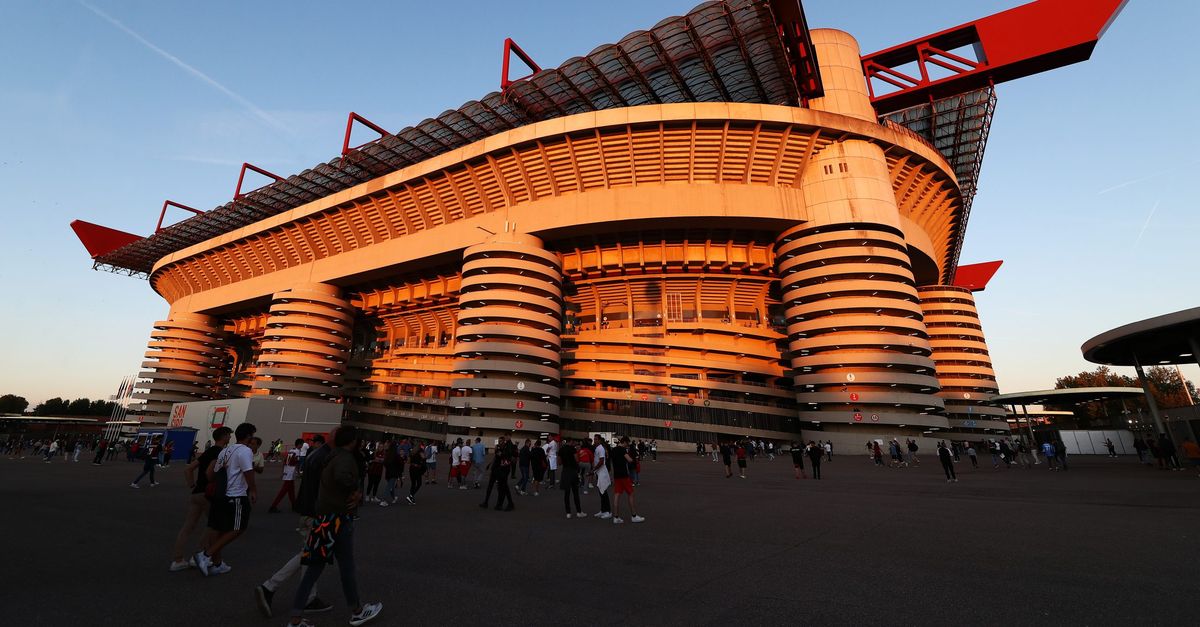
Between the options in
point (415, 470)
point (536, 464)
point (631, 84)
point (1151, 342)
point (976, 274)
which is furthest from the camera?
point (976, 274)

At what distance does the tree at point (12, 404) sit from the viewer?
109 meters

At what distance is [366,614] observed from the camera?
4.00 m

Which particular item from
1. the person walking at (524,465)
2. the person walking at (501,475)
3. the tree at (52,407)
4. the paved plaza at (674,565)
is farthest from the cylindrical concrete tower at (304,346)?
the tree at (52,407)

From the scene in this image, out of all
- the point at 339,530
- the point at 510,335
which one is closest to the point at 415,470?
the point at 339,530

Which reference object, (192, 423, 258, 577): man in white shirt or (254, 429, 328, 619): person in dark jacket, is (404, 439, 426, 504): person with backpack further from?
(254, 429, 328, 619): person in dark jacket

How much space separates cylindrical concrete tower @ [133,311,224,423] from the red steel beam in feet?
251

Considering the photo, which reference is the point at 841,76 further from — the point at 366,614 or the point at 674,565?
the point at 366,614

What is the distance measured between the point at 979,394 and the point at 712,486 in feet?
156

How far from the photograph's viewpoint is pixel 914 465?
2472cm

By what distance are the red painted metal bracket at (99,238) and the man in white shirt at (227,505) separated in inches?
3253

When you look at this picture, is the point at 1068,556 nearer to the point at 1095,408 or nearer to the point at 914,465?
the point at 914,465

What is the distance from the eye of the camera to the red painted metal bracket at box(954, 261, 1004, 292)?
63.9 meters

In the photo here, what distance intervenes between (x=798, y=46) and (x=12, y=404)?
16858cm

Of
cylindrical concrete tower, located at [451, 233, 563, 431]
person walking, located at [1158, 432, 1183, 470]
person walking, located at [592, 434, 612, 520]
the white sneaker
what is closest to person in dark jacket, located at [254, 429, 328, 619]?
the white sneaker
